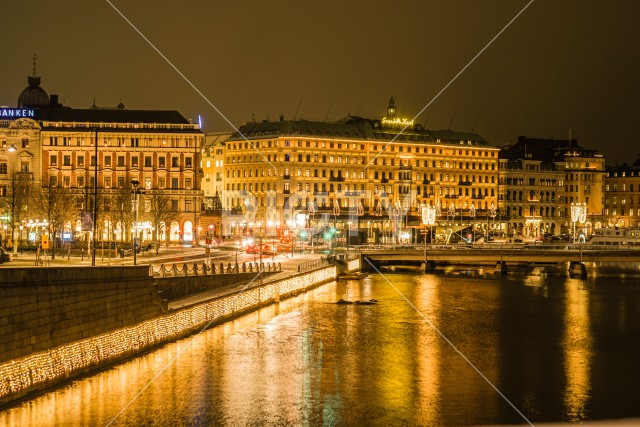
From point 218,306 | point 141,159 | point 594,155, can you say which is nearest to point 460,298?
point 218,306

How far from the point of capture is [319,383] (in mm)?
32938

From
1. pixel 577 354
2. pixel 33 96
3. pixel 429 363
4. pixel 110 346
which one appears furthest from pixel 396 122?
pixel 110 346

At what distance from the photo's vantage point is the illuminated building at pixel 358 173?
136 metres

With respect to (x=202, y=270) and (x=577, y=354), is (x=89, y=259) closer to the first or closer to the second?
(x=202, y=270)

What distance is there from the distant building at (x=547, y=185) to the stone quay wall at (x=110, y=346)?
114937 millimetres

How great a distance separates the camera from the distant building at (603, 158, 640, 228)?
17950cm

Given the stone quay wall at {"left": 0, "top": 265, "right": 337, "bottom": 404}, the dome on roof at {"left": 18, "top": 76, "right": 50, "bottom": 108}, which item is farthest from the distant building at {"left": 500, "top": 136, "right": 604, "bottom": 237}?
the stone quay wall at {"left": 0, "top": 265, "right": 337, "bottom": 404}

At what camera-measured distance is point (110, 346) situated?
33.1 meters

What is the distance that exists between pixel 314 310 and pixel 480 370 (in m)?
20.7

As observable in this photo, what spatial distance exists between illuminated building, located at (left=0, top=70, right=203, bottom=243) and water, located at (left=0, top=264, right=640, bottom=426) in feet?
163

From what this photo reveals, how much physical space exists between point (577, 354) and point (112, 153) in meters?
75.8

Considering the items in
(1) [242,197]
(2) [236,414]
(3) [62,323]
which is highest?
(1) [242,197]

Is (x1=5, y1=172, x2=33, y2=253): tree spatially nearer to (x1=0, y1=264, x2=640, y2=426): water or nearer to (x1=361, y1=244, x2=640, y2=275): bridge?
(x1=0, y1=264, x2=640, y2=426): water

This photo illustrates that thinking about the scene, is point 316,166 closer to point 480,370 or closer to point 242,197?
point 242,197
